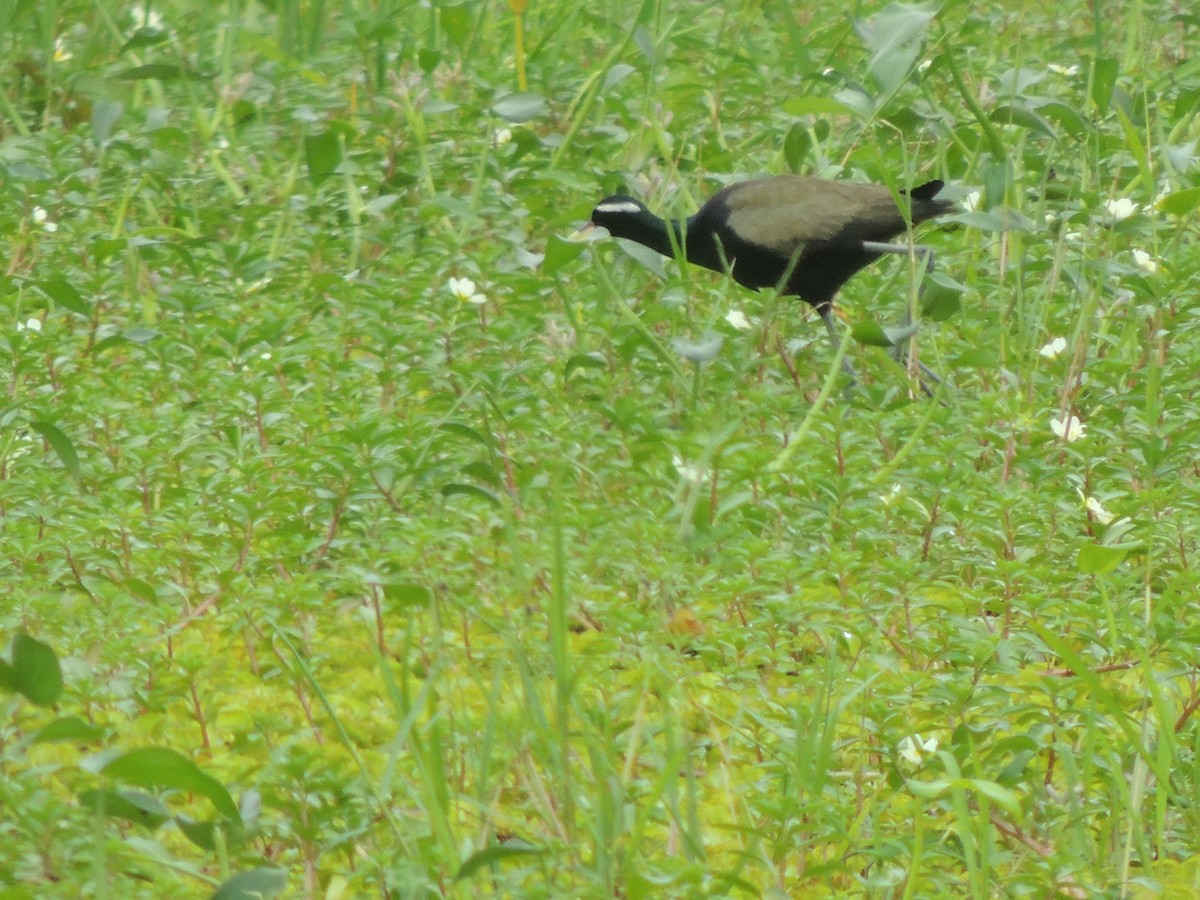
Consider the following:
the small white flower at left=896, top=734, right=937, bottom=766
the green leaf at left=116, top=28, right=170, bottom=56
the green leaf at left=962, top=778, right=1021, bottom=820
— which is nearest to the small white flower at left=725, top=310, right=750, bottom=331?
the small white flower at left=896, top=734, right=937, bottom=766

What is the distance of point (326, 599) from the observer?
3.38 m

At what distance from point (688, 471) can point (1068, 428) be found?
3.14 ft

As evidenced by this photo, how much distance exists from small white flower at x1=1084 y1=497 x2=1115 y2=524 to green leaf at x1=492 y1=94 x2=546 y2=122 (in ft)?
8.58

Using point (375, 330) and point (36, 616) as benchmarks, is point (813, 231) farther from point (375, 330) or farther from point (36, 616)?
point (36, 616)

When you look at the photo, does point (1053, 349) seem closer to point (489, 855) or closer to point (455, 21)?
point (455, 21)

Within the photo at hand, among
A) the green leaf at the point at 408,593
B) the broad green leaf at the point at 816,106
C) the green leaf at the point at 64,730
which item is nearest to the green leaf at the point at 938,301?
the broad green leaf at the point at 816,106

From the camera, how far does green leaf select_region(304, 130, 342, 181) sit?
17.8 feet

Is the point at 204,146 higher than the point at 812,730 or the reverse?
the reverse

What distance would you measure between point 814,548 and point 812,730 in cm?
119

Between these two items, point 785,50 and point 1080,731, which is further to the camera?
point 785,50

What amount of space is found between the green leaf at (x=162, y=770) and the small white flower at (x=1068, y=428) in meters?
2.13

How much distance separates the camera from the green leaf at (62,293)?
4.22m

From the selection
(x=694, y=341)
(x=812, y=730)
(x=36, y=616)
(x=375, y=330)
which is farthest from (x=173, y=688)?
(x=694, y=341)

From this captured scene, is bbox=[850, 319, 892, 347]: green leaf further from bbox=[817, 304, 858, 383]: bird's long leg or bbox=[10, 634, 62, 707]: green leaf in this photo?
bbox=[10, 634, 62, 707]: green leaf
